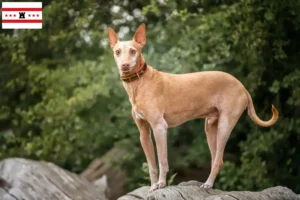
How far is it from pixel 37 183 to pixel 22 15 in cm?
214

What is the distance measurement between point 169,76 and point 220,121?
0.56 m

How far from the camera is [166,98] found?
5.15 meters

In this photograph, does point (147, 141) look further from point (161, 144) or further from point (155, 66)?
point (155, 66)

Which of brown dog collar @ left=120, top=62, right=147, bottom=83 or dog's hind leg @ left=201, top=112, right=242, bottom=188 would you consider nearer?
brown dog collar @ left=120, top=62, right=147, bottom=83

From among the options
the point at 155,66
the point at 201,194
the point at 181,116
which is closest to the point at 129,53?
the point at 181,116

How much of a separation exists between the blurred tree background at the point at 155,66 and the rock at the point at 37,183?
1.51 meters

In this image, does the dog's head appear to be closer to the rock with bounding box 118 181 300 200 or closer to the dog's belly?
the dog's belly

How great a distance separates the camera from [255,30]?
748cm

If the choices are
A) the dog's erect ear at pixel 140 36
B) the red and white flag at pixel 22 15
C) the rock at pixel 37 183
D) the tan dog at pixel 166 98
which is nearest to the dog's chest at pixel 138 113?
the tan dog at pixel 166 98

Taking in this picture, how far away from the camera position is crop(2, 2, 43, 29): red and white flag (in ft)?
25.3

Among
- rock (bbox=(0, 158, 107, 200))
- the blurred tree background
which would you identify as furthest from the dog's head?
rock (bbox=(0, 158, 107, 200))

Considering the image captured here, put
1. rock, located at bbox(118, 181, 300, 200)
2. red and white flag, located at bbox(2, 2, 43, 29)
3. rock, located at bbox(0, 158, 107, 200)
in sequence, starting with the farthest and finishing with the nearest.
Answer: red and white flag, located at bbox(2, 2, 43, 29), rock, located at bbox(0, 158, 107, 200), rock, located at bbox(118, 181, 300, 200)

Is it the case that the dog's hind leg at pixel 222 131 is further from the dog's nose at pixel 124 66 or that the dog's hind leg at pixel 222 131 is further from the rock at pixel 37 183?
the rock at pixel 37 183

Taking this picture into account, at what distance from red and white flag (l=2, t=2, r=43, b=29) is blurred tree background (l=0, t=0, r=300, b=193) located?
0.71 ft
